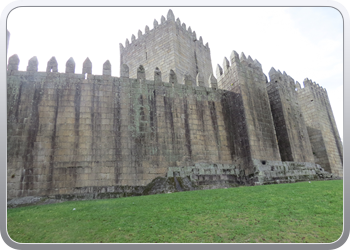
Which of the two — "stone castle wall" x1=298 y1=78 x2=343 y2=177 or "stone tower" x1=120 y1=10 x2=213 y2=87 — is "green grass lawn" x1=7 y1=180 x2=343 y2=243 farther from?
"stone castle wall" x1=298 y1=78 x2=343 y2=177

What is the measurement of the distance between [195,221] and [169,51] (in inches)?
717

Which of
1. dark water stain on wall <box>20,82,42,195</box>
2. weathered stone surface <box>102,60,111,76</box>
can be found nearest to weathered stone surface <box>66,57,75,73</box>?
weathered stone surface <box>102,60,111,76</box>

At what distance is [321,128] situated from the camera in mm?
26875

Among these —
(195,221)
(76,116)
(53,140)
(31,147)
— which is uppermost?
(76,116)

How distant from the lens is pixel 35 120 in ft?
40.7

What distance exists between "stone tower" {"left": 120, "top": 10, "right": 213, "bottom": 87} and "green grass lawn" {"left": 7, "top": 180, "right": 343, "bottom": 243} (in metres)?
14.6

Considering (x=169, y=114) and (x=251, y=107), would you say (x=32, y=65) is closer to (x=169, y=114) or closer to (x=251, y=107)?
(x=169, y=114)

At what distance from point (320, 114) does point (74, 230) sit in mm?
28587

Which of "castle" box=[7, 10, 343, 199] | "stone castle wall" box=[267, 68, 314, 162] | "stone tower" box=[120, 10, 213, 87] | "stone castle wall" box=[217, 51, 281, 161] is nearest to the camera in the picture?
"castle" box=[7, 10, 343, 199]

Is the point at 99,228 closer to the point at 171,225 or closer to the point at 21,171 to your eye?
the point at 171,225

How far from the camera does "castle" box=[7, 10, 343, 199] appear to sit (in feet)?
39.4

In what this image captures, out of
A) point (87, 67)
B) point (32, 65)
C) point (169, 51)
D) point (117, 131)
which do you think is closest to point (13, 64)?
point (32, 65)

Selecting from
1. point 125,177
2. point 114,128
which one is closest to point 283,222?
point 125,177

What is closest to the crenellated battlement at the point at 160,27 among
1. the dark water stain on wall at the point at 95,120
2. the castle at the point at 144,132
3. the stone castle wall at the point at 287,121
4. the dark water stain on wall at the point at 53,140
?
the castle at the point at 144,132
